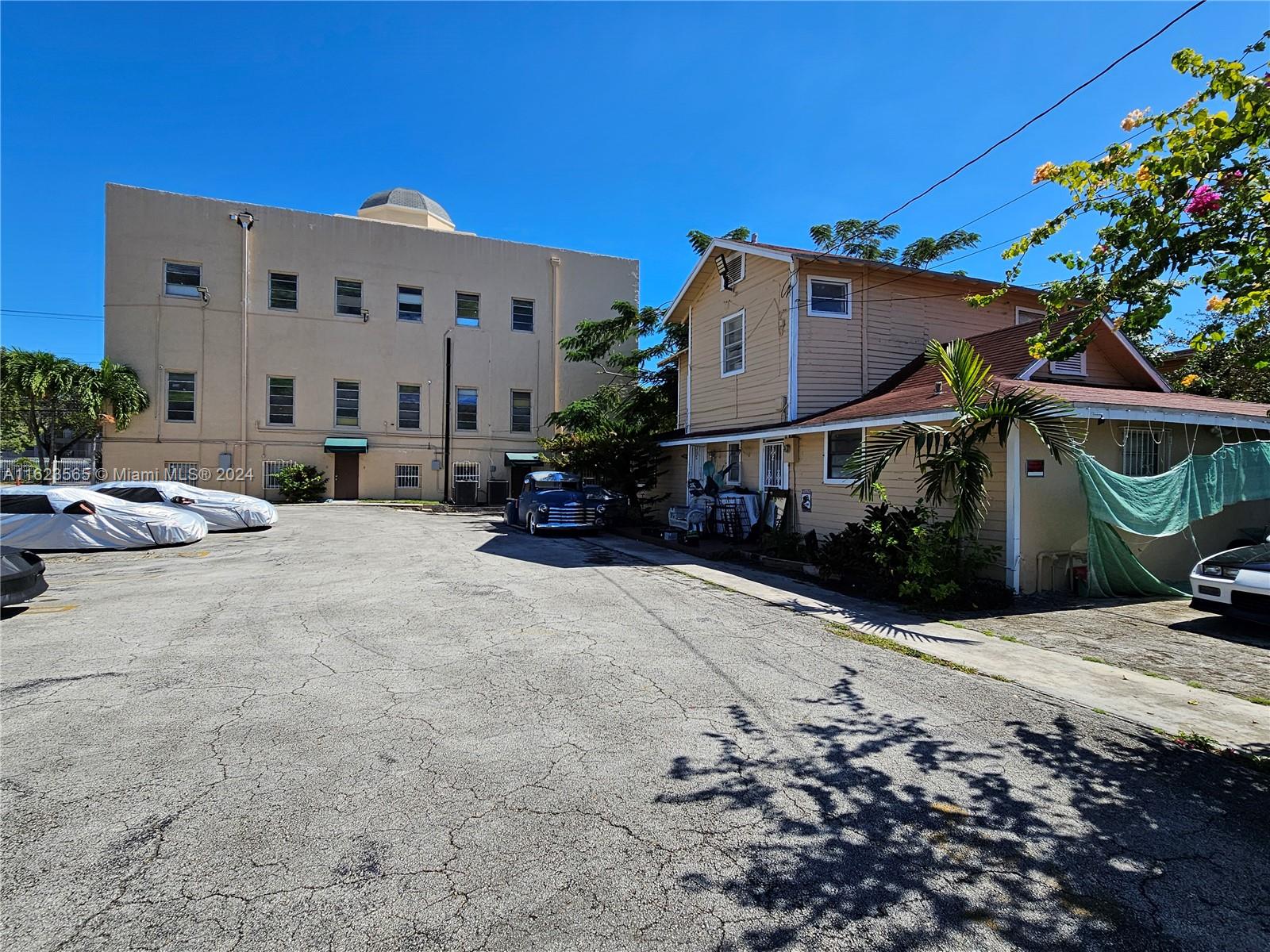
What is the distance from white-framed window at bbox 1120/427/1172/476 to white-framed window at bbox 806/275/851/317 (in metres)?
6.21

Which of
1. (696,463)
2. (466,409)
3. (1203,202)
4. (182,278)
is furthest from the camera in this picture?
(466,409)

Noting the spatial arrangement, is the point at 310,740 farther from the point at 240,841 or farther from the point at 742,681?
the point at 742,681

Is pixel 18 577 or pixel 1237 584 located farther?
pixel 1237 584

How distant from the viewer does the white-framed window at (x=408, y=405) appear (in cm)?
2898

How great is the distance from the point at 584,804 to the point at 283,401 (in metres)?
29.0

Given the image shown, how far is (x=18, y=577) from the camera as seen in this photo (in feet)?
23.0

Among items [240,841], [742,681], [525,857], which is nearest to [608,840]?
[525,857]

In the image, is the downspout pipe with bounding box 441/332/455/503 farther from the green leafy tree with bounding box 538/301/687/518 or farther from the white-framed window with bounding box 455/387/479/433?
the green leafy tree with bounding box 538/301/687/518

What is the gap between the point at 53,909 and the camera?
2.39 meters

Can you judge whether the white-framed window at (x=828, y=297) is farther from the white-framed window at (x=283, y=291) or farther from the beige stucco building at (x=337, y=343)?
the white-framed window at (x=283, y=291)

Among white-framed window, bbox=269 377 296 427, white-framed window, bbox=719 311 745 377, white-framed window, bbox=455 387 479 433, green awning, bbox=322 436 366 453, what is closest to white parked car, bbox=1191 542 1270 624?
white-framed window, bbox=719 311 745 377

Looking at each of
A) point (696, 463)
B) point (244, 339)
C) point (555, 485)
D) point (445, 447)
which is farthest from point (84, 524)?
point (445, 447)

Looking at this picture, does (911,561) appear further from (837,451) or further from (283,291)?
(283,291)

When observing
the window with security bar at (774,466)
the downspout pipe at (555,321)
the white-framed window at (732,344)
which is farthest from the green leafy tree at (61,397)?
the window with security bar at (774,466)
